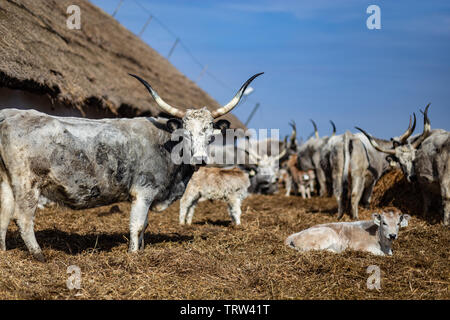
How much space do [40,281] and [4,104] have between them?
17.8 feet

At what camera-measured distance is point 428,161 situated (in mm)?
9852

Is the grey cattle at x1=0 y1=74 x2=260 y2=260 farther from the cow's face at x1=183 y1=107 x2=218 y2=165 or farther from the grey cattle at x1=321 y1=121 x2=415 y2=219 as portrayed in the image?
the grey cattle at x1=321 y1=121 x2=415 y2=219

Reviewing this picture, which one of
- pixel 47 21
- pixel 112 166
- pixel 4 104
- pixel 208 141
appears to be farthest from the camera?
pixel 47 21

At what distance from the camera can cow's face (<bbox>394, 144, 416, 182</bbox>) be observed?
411 inches

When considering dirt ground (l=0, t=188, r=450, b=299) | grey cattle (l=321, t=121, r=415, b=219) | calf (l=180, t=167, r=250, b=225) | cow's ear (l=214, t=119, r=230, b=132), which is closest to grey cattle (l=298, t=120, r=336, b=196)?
grey cattle (l=321, t=121, r=415, b=219)

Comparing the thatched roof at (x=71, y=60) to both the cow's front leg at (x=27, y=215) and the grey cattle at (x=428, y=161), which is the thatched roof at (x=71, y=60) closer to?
the cow's front leg at (x=27, y=215)

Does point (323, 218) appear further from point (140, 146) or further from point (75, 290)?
point (75, 290)

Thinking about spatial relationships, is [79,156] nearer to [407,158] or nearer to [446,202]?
[446,202]

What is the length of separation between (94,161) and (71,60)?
732 centimetres

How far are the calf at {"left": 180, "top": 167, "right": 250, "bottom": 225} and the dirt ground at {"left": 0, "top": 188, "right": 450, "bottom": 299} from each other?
4.04 ft

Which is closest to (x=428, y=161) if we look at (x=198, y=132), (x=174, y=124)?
(x=198, y=132)

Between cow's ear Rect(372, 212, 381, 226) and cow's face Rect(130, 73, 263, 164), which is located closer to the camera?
cow's face Rect(130, 73, 263, 164)

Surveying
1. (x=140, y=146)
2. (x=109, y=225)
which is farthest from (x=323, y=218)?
(x=140, y=146)

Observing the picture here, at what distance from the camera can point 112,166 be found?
579 centimetres
